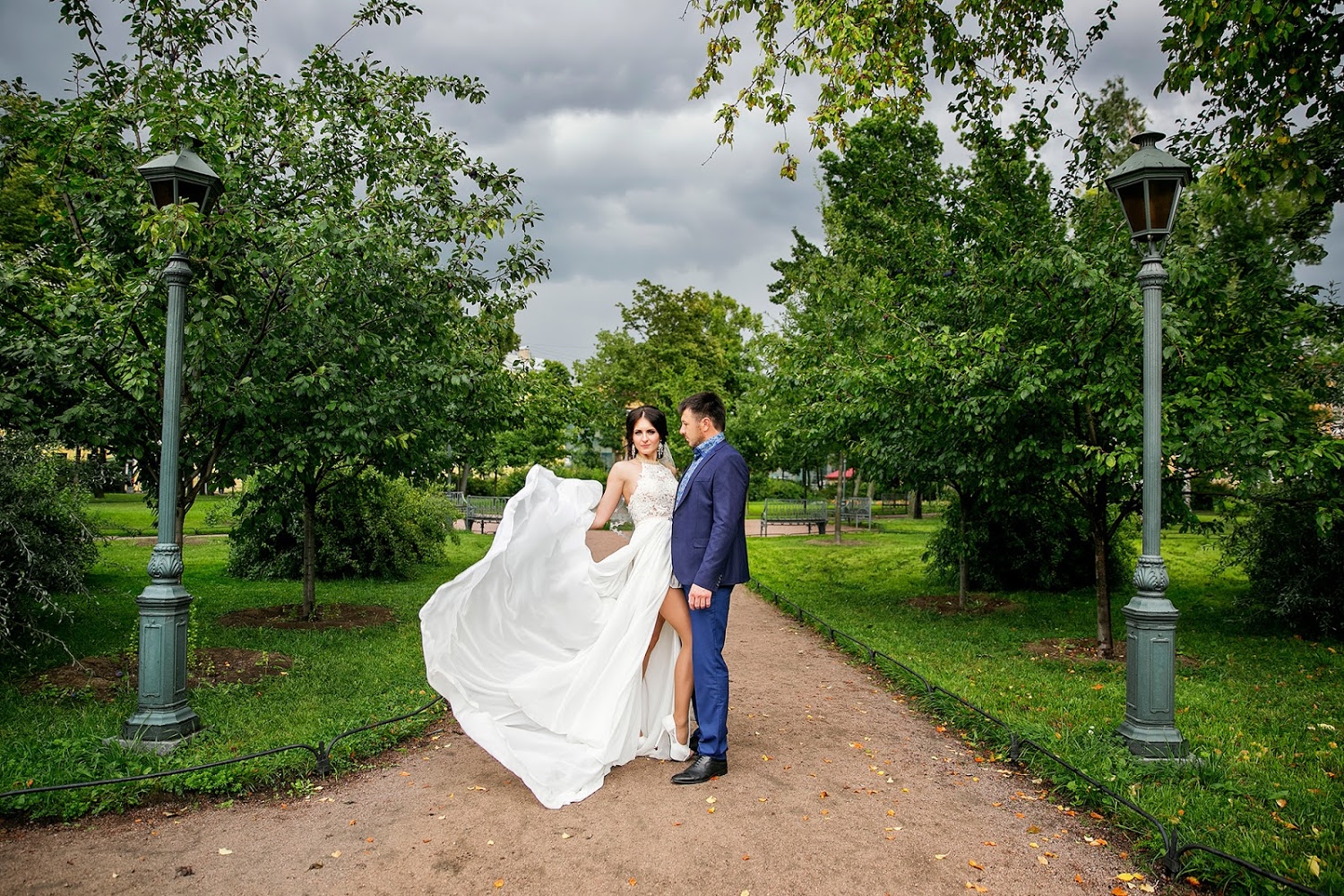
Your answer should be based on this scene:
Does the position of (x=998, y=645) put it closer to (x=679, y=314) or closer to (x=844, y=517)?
(x=844, y=517)

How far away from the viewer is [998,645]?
31.7ft

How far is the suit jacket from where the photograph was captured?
505cm

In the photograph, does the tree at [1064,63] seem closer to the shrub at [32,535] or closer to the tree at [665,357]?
the shrub at [32,535]

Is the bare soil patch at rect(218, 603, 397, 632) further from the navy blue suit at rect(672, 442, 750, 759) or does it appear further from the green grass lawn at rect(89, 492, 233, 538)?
the navy blue suit at rect(672, 442, 750, 759)

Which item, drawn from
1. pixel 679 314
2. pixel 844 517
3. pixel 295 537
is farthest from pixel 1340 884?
pixel 679 314

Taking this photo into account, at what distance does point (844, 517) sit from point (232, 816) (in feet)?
102

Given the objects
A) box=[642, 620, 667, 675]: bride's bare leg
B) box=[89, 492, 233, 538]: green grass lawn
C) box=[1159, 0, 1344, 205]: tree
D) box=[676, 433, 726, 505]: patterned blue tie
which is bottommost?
box=[89, 492, 233, 538]: green grass lawn

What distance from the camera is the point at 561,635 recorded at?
5469mm

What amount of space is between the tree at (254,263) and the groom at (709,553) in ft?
11.9

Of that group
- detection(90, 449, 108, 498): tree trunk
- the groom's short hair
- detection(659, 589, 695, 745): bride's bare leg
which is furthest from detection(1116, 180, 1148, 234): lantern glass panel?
detection(90, 449, 108, 498): tree trunk

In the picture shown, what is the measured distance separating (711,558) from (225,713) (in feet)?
13.1

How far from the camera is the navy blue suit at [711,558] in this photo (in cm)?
504

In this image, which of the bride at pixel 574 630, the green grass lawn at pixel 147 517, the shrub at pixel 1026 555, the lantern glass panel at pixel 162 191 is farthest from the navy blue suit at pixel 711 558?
the green grass lawn at pixel 147 517

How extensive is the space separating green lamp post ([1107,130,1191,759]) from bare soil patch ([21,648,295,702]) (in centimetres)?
693
